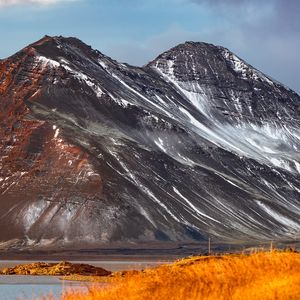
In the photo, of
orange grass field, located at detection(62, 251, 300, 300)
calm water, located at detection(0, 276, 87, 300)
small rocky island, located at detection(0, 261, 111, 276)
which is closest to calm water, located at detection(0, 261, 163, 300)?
calm water, located at detection(0, 276, 87, 300)

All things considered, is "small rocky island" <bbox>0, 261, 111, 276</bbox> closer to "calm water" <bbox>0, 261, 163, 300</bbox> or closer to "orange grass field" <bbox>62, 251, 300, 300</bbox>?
"calm water" <bbox>0, 261, 163, 300</bbox>

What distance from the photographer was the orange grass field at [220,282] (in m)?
18.0

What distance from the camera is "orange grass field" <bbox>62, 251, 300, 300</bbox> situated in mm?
18031

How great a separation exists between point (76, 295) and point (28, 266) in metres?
74.0

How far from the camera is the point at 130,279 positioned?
20062 millimetres

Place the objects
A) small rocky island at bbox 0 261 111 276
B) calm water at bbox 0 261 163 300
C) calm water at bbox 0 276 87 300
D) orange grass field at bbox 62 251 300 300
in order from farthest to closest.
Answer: small rocky island at bbox 0 261 111 276 < calm water at bbox 0 276 87 300 < calm water at bbox 0 261 163 300 < orange grass field at bbox 62 251 300 300

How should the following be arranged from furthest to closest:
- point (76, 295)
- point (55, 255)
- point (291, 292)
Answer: point (55, 255), point (76, 295), point (291, 292)

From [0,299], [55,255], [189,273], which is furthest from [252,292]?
[55,255]

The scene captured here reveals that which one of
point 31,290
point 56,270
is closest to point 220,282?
point 31,290

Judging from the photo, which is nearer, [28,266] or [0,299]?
[0,299]

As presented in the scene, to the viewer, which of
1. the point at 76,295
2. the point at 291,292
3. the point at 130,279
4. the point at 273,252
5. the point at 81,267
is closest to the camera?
the point at 291,292

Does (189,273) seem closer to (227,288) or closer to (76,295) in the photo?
(227,288)

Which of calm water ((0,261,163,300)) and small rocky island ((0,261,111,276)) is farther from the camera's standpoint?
small rocky island ((0,261,111,276))

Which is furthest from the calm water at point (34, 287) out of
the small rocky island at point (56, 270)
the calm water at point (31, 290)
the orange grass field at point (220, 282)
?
→ the small rocky island at point (56, 270)
